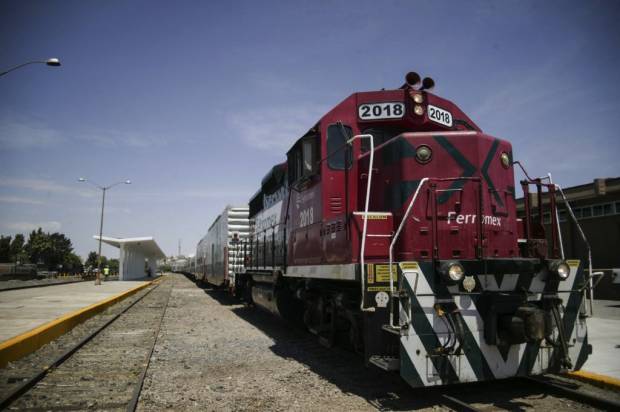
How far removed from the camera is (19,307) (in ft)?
38.8

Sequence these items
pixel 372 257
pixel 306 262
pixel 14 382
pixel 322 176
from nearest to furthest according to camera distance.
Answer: pixel 372 257 < pixel 14 382 < pixel 322 176 < pixel 306 262

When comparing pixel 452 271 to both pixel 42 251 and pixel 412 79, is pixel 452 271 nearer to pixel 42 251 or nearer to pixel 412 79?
pixel 412 79

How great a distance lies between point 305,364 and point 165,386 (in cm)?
183

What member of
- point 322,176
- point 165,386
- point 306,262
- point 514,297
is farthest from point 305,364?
point 514,297

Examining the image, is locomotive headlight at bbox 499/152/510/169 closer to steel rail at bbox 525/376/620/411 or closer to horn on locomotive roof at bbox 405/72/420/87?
horn on locomotive roof at bbox 405/72/420/87

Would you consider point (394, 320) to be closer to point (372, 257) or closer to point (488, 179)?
point (372, 257)

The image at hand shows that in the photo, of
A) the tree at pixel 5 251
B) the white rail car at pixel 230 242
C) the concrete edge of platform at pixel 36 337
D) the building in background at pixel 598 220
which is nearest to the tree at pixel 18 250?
the tree at pixel 5 251

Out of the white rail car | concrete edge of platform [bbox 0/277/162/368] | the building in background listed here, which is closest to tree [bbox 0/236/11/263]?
the white rail car

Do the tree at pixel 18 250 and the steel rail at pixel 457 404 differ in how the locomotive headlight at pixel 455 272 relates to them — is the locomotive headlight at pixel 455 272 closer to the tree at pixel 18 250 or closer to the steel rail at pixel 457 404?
the steel rail at pixel 457 404

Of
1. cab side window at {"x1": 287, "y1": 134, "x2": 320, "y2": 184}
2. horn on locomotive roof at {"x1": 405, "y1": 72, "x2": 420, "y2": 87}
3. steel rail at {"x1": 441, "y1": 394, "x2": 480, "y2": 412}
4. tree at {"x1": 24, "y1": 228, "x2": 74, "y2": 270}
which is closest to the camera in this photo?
steel rail at {"x1": 441, "y1": 394, "x2": 480, "y2": 412}

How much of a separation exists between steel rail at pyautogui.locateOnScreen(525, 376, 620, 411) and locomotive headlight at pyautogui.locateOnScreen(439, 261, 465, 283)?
5.20ft

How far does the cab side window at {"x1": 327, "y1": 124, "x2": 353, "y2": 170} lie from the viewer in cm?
563

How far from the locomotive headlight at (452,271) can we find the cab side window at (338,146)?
1.95 metres

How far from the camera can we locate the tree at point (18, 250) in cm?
7018
